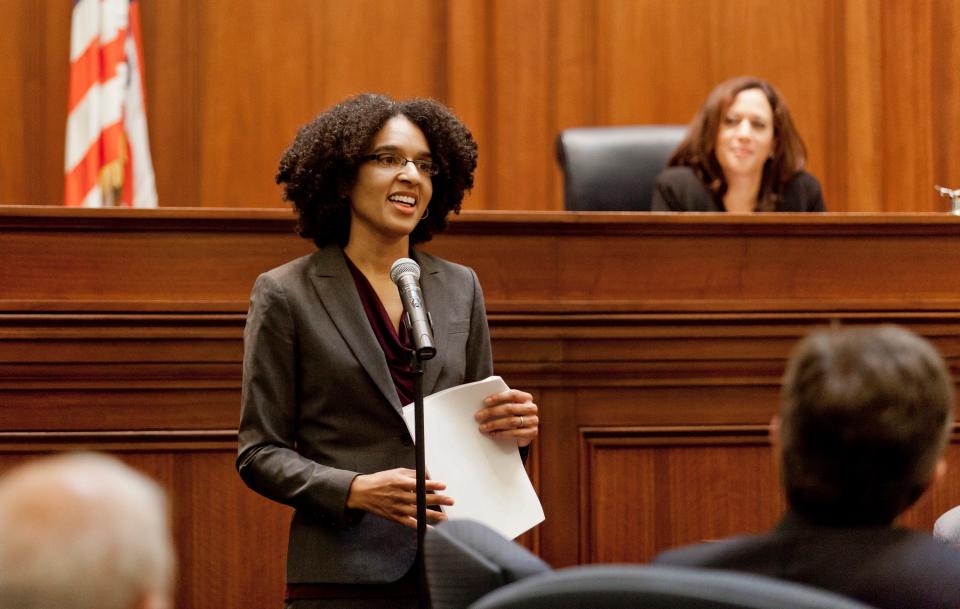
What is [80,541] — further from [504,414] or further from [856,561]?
[504,414]

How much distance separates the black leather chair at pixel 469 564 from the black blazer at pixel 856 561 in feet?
0.50

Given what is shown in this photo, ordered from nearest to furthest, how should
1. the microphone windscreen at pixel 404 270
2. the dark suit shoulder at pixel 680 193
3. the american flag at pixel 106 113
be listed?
the microphone windscreen at pixel 404 270 → the dark suit shoulder at pixel 680 193 → the american flag at pixel 106 113

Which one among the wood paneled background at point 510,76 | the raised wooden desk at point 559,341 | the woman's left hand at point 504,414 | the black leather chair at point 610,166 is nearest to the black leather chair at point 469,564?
the woman's left hand at point 504,414

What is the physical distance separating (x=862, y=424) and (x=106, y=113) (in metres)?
3.93

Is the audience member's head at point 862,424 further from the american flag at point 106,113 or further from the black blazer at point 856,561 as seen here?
the american flag at point 106,113

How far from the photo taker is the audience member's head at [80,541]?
3.05 feet

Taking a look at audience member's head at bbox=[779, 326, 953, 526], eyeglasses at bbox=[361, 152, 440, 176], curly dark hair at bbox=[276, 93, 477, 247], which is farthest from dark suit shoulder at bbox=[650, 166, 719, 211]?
audience member's head at bbox=[779, 326, 953, 526]

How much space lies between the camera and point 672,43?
17.2 ft

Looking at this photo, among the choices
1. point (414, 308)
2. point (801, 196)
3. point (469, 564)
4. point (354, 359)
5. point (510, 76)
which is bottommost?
point (469, 564)

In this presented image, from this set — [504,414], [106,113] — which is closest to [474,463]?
[504,414]

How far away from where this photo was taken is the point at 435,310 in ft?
7.47

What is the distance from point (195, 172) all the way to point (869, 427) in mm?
4204

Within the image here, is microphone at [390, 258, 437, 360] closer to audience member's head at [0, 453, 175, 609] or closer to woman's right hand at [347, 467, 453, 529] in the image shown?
woman's right hand at [347, 467, 453, 529]

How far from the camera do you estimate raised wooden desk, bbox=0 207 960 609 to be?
2.88 metres
